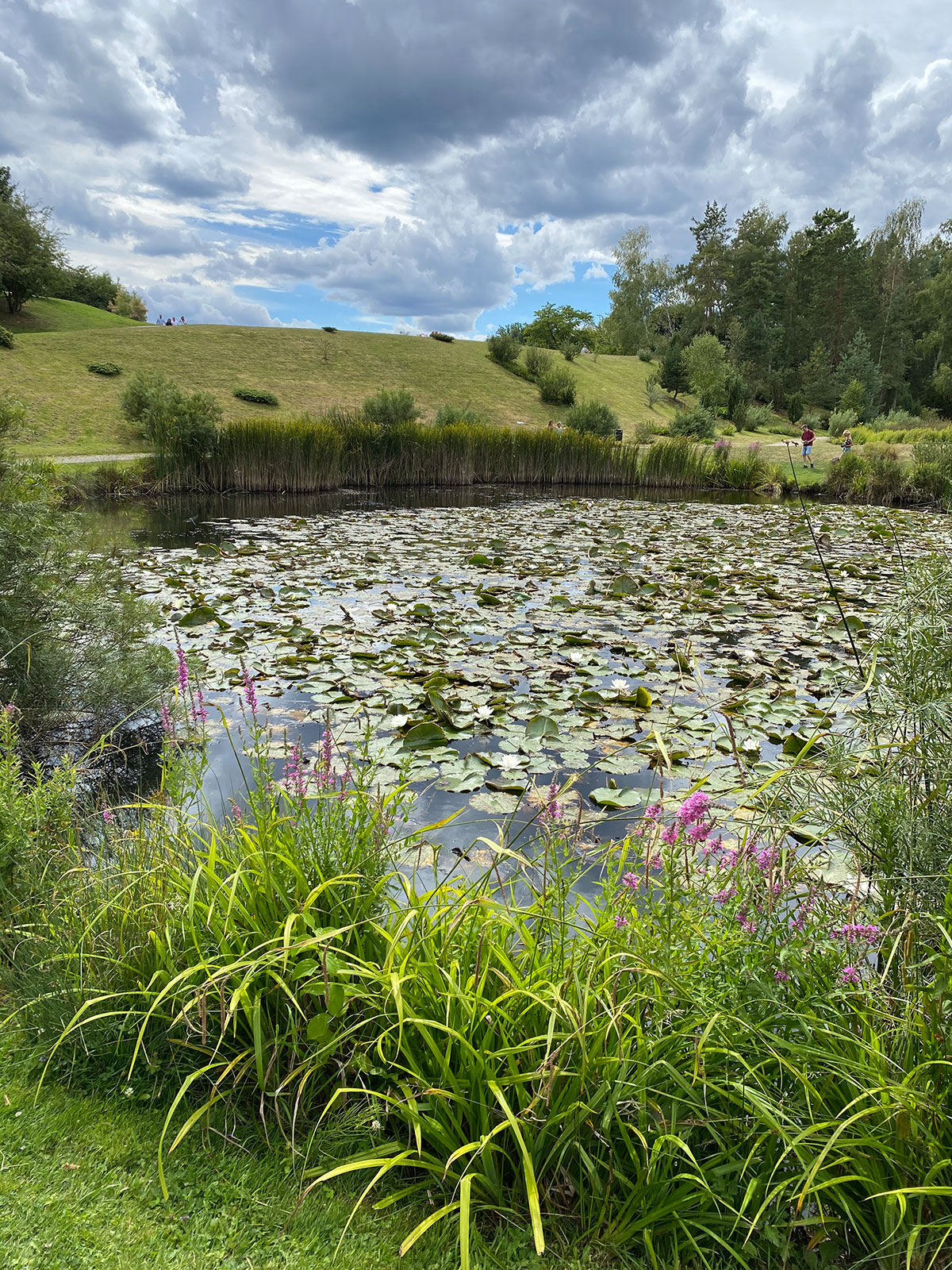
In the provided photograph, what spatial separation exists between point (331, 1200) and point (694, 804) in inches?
49.6

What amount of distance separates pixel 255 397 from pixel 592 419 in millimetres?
14549

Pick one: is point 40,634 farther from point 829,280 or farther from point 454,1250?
point 829,280

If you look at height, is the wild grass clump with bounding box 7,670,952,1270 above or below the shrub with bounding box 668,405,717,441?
below

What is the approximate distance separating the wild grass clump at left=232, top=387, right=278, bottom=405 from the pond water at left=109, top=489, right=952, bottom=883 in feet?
60.9

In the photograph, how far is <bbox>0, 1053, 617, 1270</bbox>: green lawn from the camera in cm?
144

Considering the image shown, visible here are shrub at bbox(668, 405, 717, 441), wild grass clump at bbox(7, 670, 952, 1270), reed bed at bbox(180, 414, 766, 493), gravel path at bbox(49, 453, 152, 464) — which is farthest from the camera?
shrub at bbox(668, 405, 717, 441)

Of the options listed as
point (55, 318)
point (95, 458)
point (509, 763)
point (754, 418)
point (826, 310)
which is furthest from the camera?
point (826, 310)

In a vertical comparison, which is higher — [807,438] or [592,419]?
[592,419]

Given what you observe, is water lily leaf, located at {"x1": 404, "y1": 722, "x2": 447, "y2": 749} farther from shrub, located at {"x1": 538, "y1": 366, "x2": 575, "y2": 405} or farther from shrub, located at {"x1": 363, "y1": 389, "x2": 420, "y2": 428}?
shrub, located at {"x1": 538, "y1": 366, "x2": 575, "y2": 405}

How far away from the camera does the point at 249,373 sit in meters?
31.8

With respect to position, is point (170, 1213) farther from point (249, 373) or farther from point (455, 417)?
point (249, 373)

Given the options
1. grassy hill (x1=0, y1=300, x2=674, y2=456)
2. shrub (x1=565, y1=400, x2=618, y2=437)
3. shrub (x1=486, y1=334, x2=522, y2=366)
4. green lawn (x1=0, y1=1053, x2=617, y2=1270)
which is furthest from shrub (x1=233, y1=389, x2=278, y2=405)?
green lawn (x1=0, y1=1053, x2=617, y2=1270)

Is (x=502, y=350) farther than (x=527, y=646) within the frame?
Yes

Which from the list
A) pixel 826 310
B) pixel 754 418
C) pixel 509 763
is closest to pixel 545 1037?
pixel 509 763
